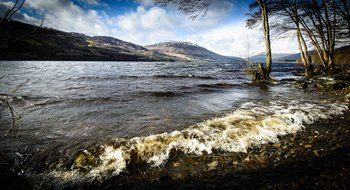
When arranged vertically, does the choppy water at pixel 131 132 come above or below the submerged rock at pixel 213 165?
above

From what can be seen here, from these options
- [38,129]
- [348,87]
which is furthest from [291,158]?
[348,87]

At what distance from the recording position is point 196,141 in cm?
483

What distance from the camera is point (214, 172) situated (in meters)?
3.66

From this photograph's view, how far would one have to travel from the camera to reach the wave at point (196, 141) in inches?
155

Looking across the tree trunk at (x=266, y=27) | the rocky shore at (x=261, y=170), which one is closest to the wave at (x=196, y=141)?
the rocky shore at (x=261, y=170)

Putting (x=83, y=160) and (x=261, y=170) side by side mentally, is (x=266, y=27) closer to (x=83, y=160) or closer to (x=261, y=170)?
(x=261, y=170)

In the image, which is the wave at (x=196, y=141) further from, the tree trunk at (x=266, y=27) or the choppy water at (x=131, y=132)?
the tree trunk at (x=266, y=27)

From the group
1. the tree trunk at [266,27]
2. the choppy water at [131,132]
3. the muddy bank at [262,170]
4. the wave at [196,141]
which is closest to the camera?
the muddy bank at [262,170]

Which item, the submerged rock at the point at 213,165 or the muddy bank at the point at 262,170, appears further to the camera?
the submerged rock at the point at 213,165

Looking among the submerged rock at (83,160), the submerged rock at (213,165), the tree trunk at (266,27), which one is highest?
the tree trunk at (266,27)

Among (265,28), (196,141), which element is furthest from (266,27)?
(196,141)

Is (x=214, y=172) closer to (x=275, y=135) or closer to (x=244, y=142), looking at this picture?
(x=244, y=142)

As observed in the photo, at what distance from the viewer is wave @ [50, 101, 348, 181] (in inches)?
Result: 155

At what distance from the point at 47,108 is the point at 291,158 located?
326 inches
